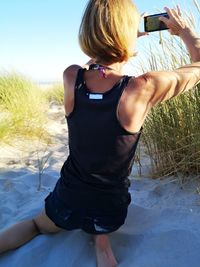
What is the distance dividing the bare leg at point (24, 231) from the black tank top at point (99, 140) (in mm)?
325

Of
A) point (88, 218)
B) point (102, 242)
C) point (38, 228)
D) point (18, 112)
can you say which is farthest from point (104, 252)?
point (18, 112)

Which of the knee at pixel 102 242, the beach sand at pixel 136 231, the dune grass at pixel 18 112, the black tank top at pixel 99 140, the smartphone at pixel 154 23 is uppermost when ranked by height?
the smartphone at pixel 154 23

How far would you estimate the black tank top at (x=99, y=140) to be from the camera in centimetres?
186

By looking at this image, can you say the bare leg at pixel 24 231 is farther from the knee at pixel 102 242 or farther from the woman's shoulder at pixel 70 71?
the woman's shoulder at pixel 70 71

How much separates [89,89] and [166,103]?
118 cm

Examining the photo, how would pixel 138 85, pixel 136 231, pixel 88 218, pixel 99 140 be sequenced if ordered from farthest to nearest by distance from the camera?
1. pixel 136 231
2. pixel 88 218
3. pixel 99 140
4. pixel 138 85

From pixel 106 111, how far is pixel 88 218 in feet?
1.71

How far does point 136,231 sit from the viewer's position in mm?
2234

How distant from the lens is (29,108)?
5.58m

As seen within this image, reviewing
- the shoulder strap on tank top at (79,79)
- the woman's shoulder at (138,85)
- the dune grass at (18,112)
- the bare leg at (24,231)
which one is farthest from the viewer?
the dune grass at (18,112)

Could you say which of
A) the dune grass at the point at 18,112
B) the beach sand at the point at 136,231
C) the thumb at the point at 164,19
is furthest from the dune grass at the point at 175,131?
the dune grass at the point at 18,112

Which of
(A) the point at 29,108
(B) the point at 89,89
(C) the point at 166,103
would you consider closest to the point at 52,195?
(B) the point at 89,89

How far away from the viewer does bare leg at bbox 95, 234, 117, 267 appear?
2.00m

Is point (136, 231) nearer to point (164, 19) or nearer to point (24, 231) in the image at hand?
point (24, 231)
